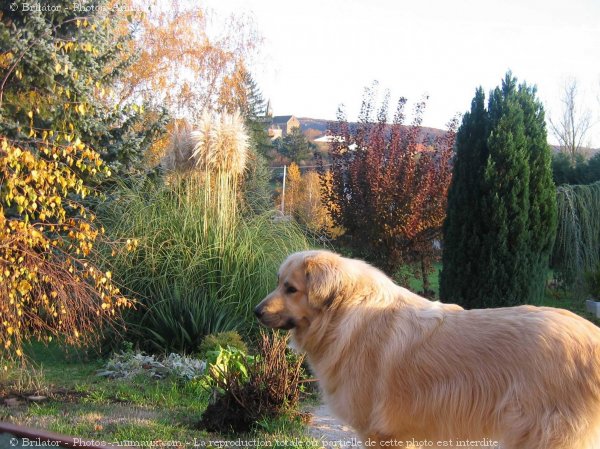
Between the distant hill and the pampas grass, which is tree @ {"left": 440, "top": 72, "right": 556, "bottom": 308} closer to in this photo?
the pampas grass

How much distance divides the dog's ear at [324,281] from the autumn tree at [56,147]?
2.44 metres

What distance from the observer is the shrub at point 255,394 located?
5496 millimetres

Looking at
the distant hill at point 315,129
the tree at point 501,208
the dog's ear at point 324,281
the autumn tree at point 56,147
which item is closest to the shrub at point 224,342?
the autumn tree at point 56,147

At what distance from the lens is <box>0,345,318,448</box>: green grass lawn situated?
5199mm

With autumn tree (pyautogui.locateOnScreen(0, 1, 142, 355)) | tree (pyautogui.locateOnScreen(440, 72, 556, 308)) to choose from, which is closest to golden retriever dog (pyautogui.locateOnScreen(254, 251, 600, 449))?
autumn tree (pyautogui.locateOnScreen(0, 1, 142, 355))

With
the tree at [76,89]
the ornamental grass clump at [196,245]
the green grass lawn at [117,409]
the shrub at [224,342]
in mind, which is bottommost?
the green grass lawn at [117,409]

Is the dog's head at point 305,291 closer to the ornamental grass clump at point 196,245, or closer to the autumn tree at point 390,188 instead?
the ornamental grass clump at point 196,245

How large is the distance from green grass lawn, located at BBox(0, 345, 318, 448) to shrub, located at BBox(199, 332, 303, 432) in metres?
0.12

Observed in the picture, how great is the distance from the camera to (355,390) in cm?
391

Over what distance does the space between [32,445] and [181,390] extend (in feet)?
13.0

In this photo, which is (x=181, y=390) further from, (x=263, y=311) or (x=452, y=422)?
(x=452, y=422)

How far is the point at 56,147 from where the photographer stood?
5.46 metres

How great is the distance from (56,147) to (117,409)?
2660 millimetres

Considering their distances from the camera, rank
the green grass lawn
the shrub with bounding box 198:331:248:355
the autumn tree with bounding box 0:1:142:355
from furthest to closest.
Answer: the shrub with bounding box 198:331:248:355 → the autumn tree with bounding box 0:1:142:355 → the green grass lawn
